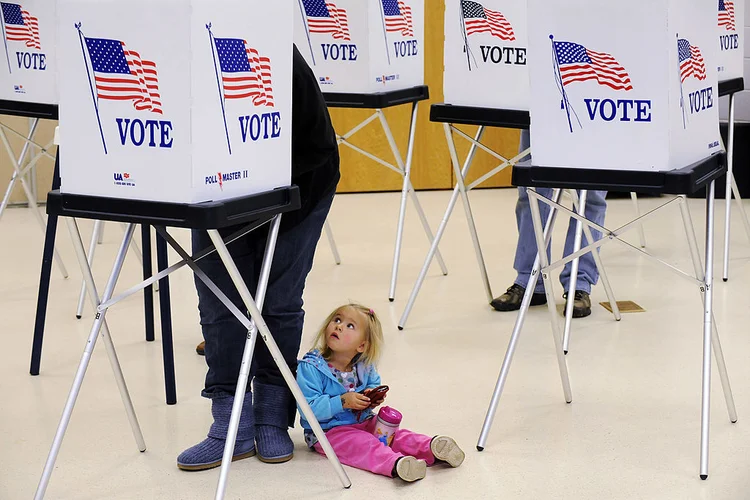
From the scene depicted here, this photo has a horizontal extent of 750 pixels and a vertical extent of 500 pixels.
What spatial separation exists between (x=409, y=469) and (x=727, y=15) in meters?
2.54

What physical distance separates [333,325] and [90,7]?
96 centimetres

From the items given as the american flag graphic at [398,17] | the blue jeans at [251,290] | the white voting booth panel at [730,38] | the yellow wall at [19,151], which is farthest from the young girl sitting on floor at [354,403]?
the yellow wall at [19,151]

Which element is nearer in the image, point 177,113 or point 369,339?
point 177,113

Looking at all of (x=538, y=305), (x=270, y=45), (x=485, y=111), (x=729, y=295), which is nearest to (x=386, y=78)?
(x=485, y=111)

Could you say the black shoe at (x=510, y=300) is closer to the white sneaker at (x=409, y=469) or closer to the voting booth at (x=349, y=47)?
the voting booth at (x=349, y=47)

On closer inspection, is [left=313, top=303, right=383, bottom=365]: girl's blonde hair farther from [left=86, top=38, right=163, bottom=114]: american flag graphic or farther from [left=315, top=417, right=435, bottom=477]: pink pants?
[left=86, top=38, right=163, bottom=114]: american flag graphic

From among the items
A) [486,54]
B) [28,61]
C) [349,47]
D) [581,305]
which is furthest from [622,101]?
[28,61]

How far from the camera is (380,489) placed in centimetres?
245

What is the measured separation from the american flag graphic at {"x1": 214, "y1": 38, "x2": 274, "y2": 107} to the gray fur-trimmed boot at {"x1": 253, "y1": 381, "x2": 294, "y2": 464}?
0.75 meters

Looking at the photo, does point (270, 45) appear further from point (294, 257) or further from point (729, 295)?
point (729, 295)

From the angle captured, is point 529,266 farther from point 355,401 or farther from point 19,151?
point 19,151

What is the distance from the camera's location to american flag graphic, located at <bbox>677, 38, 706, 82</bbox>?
2.43 meters

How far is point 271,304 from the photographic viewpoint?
8.34ft

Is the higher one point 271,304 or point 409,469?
point 271,304
